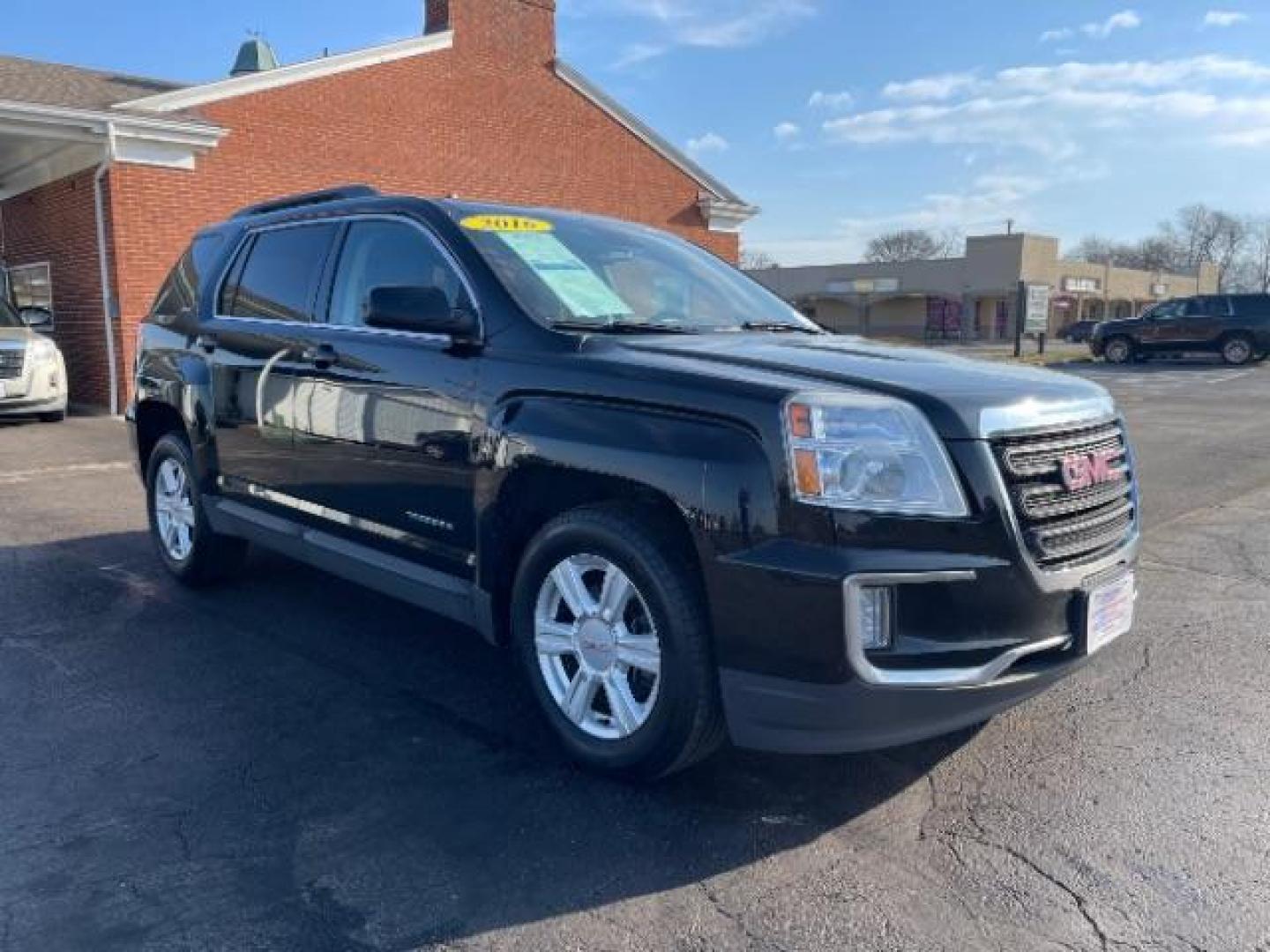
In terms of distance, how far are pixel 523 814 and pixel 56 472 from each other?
802cm

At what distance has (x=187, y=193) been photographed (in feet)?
43.9

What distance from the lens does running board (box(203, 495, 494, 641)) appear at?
3.59 meters

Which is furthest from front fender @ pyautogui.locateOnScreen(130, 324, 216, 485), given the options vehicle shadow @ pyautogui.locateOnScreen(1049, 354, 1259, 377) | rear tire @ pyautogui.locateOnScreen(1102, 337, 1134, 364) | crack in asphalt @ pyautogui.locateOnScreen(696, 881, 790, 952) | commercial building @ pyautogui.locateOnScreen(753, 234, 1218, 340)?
commercial building @ pyautogui.locateOnScreen(753, 234, 1218, 340)

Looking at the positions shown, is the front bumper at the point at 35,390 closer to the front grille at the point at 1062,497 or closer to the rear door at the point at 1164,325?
the front grille at the point at 1062,497

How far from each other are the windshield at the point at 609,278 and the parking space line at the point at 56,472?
6.72 meters

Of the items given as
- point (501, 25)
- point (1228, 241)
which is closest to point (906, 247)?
point (1228, 241)

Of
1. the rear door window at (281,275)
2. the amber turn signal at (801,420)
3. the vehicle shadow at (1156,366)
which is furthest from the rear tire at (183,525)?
the vehicle shadow at (1156,366)

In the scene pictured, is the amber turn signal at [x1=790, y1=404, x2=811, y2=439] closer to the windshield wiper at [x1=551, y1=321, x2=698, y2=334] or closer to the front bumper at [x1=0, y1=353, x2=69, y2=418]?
the windshield wiper at [x1=551, y1=321, x2=698, y2=334]

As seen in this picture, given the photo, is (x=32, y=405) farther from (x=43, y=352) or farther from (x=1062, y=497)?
(x=1062, y=497)

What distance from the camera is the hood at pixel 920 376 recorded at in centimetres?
279

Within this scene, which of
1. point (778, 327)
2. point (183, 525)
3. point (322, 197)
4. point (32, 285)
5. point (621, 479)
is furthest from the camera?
point (32, 285)

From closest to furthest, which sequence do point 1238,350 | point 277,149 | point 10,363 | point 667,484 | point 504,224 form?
1. point 667,484
2. point 504,224
3. point 10,363
4. point 277,149
5. point 1238,350

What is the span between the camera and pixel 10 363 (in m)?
11.7

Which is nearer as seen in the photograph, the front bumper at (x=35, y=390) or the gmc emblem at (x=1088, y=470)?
the gmc emblem at (x=1088, y=470)
